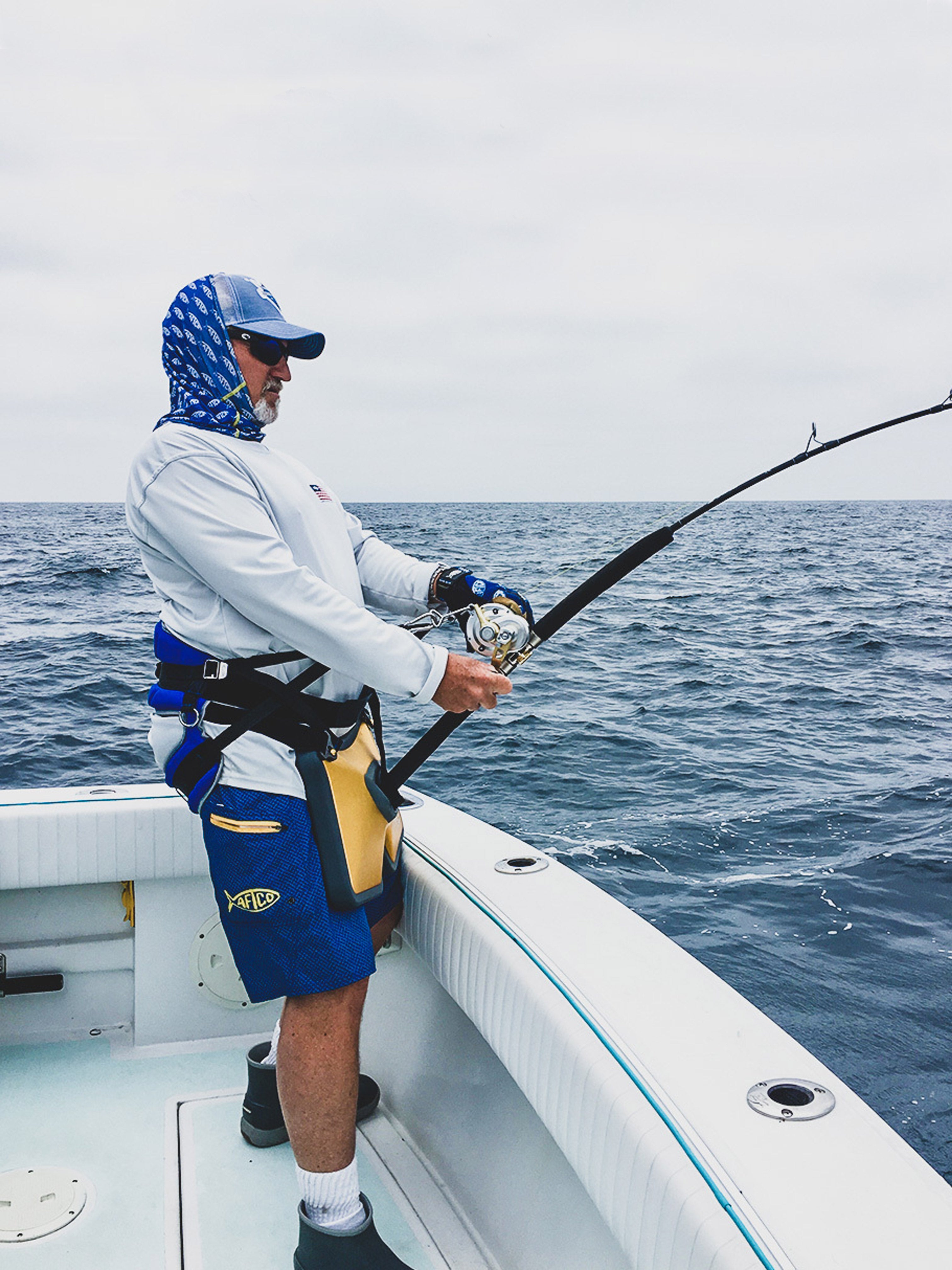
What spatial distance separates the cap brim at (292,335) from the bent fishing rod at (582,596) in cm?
59

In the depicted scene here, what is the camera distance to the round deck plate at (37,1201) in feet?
5.90

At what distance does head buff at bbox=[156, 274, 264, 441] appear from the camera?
158 cm

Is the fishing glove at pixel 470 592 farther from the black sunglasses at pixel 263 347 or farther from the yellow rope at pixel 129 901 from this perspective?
the yellow rope at pixel 129 901

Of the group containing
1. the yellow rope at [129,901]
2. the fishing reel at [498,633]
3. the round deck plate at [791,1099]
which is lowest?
the yellow rope at [129,901]

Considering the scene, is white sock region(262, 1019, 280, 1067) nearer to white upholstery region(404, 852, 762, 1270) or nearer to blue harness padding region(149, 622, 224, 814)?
white upholstery region(404, 852, 762, 1270)

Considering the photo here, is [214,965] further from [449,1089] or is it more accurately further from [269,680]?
[269,680]

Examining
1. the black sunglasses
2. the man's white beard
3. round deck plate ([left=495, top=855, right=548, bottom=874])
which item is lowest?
round deck plate ([left=495, top=855, right=548, bottom=874])

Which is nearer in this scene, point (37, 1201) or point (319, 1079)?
point (319, 1079)

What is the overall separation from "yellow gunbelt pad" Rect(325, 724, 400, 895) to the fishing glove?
36 cm

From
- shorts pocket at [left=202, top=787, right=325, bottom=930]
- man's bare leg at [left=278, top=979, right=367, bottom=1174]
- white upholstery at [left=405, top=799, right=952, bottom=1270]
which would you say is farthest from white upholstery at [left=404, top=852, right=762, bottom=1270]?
shorts pocket at [left=202, top=787, right=325, bottom=930]

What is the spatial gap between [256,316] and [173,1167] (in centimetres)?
156

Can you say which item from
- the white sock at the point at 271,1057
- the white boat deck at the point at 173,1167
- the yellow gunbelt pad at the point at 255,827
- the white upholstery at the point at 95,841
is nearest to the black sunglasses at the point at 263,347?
the yellow gunbelt pad at the point at 255,827

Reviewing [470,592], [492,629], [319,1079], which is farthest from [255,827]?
[470,592]

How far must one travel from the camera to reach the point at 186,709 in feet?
5.27
